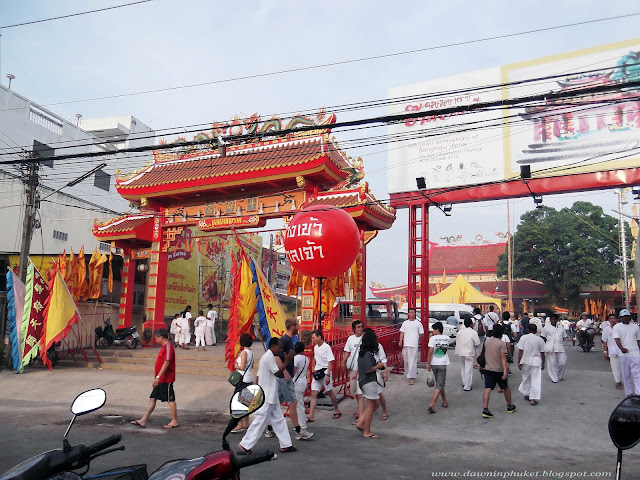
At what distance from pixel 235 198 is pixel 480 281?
105 feet

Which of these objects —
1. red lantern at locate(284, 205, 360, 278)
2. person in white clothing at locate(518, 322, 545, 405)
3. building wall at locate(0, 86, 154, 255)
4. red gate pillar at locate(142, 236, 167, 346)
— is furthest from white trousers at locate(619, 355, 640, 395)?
building wall at locate(0, 86, 154, 255)

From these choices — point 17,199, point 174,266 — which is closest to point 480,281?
point 174,266

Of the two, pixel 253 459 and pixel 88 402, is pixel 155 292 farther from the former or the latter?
pixel 253 459

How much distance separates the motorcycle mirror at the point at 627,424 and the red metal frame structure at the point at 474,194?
1039 cm

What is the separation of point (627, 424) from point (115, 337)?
1583cm

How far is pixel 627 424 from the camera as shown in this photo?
3.07 m

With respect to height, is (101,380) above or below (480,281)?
below

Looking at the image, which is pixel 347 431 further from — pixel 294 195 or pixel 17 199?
pixel 17 199

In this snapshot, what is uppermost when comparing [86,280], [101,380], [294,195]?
[294,195]

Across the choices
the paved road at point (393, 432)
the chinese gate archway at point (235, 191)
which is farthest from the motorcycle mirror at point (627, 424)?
the chinese gate archway at point (235, 191)

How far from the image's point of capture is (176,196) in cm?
1669

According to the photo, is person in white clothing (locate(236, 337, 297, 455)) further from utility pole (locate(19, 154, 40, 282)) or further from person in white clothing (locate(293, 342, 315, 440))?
utility pole (locate(19, 154, 40, 282))

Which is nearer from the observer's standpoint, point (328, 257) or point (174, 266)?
point (328, 257)

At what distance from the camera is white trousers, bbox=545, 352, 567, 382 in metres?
10.9
